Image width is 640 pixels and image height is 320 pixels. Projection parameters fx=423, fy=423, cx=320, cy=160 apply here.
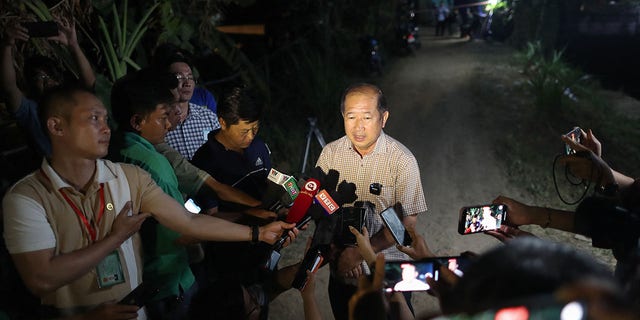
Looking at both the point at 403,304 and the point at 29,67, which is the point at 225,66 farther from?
the point at 403,304

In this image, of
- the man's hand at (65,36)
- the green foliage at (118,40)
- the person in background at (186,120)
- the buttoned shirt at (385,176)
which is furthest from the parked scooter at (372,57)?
the buttoned shirt at (385,176)

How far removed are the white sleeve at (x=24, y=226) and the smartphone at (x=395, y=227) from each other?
1.35m

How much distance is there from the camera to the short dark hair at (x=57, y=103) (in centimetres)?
163

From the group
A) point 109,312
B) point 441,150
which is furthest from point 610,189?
point 441,150

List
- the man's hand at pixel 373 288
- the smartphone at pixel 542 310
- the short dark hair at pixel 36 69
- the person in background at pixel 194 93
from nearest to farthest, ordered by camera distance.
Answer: the smartphone at pixel 542 310 → the man's hand at pixel 373 288 → the short dark hair at pixel 36 69 → the person in background at pixel 194 93

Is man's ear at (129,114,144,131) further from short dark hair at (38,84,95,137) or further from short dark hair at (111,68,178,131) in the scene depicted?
short dark hair at (38,84,95,137)

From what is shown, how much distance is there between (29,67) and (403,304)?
3385mm

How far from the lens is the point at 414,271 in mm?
1588

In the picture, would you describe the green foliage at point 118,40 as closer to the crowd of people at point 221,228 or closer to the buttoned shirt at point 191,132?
the crowd of people at point 221,228

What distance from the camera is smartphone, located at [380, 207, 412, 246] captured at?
1991 millimetres

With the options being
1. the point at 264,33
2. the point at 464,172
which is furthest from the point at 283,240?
the point at 264,33

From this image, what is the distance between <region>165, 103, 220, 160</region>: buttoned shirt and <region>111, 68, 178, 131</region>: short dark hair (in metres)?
0.81

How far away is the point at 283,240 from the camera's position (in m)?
2.16

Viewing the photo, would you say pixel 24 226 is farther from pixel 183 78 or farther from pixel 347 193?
pixel 183 78
